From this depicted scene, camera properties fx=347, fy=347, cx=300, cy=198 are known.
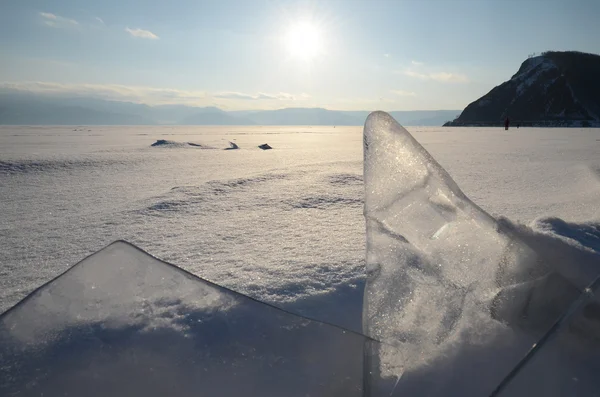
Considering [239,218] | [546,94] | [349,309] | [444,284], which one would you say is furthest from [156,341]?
[546,94]

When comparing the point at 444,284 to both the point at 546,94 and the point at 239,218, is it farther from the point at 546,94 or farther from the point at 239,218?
the point at 546,94

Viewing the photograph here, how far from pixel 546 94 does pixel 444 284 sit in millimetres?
67118

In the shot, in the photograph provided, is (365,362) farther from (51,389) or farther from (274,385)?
(51,389)

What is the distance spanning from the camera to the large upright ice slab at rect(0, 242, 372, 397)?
→ 2.09 feet

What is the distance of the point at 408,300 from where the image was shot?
86 cm

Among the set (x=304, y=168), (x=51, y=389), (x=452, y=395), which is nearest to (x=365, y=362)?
(x=452, y=395)

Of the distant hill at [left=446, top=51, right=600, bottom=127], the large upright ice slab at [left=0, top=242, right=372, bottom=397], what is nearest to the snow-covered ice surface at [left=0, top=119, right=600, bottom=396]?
the large upright ice slab at [left=0, top=242, right=372, bottom=397]

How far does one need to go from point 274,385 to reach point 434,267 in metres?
0.51

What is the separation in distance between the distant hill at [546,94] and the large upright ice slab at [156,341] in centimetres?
5622

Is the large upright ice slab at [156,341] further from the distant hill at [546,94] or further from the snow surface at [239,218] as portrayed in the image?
the distant hill at [546,94]

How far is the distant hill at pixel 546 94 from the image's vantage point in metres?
51.2

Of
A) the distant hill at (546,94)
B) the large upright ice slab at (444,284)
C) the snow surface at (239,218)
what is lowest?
the snow surface at (239,218)

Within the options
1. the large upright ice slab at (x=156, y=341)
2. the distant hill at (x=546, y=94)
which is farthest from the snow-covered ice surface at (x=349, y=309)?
the distant hill at (x=546, y=94)

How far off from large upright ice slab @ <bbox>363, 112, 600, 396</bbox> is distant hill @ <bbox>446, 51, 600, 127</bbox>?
5574cm
